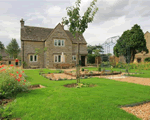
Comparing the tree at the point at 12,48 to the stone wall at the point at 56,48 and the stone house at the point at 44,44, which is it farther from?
the stone wall at the point at 56,48

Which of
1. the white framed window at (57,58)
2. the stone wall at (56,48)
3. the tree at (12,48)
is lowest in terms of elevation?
the white framed window at (57,58)

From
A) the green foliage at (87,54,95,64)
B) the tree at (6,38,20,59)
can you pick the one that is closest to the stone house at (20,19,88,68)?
the green foliage at (87,54,95,64)

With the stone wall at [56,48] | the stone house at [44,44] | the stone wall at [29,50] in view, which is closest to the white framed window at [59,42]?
the stone house at [44,44]

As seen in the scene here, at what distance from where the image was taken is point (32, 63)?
2667cm

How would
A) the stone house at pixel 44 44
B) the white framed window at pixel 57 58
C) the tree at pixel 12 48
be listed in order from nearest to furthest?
the stone house at pixel 44 44 < the white framed window at pixel 57 58 < the tree at pixel 12 48

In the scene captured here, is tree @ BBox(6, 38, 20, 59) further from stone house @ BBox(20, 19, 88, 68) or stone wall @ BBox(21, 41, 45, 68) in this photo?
stone wall @ BBox(21, 41, 45, 68)

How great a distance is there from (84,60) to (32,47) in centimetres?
1341

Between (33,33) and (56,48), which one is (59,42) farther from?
(33,33)

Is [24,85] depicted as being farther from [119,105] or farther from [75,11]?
[75,11]

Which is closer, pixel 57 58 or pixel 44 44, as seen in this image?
pixel 57 58

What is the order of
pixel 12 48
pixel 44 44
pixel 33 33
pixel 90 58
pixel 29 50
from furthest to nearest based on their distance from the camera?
1. pixel 12 48
2. pixel 90 58
3. pixel 44 44
4. pixel 33 33
5. pixel 29 50

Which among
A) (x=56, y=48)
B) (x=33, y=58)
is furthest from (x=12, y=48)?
(x=56, y=48)

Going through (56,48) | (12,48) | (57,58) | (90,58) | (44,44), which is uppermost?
(12,48)

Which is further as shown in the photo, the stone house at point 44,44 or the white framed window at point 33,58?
the white framed window at point 33,58
